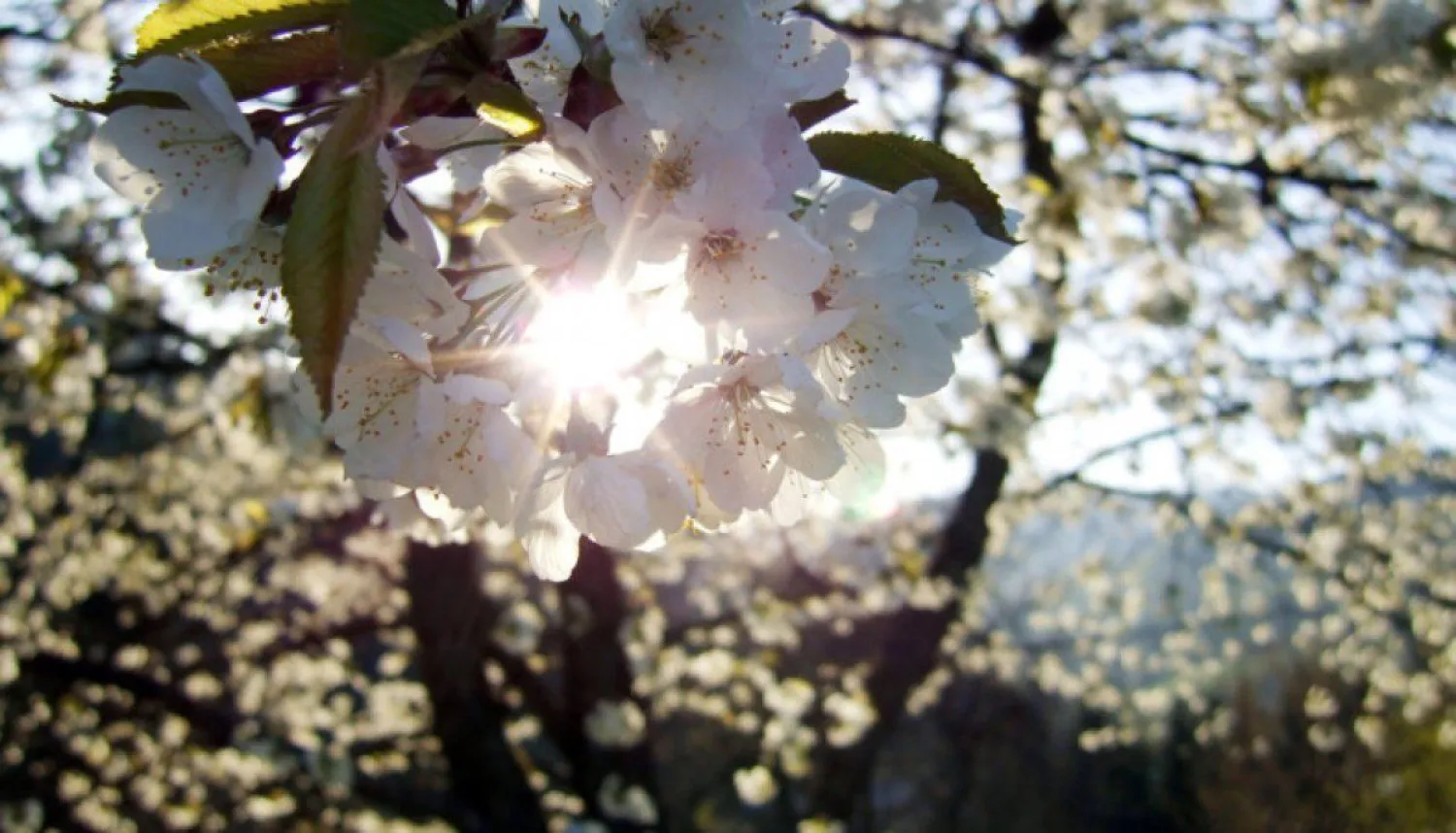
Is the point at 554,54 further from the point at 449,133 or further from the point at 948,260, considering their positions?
the point at 948,260

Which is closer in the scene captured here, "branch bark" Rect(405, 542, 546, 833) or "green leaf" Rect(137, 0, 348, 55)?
"green leaf" Rect(137, 0, 348, 55)

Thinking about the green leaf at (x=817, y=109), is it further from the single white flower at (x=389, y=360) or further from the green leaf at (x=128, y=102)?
the green leaf at (x=128, y=102)

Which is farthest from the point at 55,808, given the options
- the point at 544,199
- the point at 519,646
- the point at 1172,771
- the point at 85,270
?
the point at 1172,771

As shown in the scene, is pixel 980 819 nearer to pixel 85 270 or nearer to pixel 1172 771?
pixel 1172 771

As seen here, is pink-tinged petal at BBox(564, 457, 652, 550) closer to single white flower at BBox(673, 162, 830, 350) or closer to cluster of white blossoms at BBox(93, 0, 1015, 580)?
cluster of white blossoms at BBox(93, 0, 1015, 580)

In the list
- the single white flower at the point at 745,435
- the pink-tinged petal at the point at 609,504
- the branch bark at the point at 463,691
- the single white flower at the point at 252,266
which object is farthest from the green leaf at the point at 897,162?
the branch bark at the point at 463,691

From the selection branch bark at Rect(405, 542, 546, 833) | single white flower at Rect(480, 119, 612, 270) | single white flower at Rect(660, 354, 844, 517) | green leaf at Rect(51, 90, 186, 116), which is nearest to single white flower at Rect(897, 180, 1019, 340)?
single white flower at Rect(660, 354, 844, 517)

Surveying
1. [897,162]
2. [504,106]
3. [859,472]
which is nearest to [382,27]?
[504,106]
